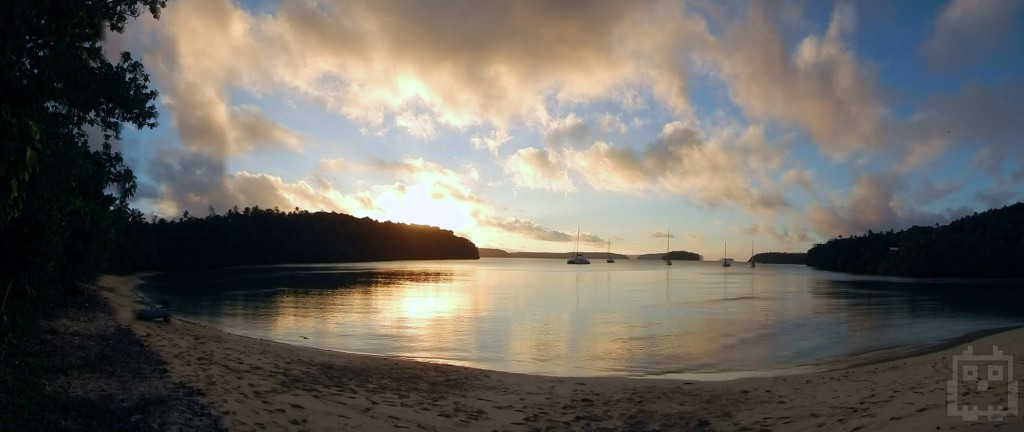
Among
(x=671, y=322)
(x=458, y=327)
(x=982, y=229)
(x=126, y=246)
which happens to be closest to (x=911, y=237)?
(x=982, y=229)

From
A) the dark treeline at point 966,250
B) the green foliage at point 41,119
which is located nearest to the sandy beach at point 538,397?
the green foliage at point 41,119

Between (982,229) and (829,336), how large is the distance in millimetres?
147299

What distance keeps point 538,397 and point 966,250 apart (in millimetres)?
156983

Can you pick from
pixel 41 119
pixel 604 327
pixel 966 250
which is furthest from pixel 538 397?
pixel 966 250

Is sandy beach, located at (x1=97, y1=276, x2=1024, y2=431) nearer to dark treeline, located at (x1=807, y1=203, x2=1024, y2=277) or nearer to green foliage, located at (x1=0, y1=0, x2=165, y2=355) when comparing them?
green foliage, located at (x1=0, y1=0, x2=165, y2=355)

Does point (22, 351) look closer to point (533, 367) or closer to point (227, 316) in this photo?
point (533, 367)

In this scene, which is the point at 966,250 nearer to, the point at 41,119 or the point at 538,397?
the point at 538,397

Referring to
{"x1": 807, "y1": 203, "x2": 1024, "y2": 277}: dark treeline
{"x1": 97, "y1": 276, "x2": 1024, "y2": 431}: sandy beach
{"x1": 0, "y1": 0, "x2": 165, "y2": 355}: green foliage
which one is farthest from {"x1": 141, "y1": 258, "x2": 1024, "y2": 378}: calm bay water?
{"x1": 807, "y1": 203, "x2": 1024, "y2": 277}: dark treeline

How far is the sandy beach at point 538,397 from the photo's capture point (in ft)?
38.1

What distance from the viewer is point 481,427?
12922 mm

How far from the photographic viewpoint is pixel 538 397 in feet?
53.7

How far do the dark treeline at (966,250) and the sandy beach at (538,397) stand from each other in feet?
457

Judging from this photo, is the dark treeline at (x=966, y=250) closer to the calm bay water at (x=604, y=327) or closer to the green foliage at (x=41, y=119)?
the calm bay water at (x=604, y=327)

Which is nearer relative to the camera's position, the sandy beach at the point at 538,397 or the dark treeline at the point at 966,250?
A: the sandy beach at the point at 538,397
